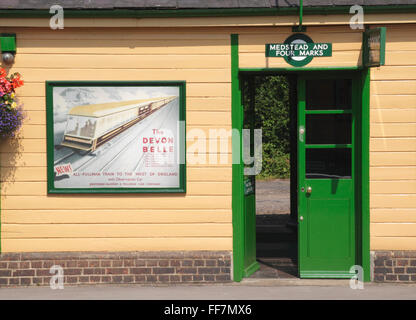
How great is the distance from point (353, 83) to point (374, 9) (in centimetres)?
93

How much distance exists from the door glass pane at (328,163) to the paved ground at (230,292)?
1.31m

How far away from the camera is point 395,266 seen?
7957 mm

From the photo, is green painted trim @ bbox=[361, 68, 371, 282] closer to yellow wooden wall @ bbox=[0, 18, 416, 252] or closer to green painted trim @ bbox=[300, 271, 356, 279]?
yellow wooden wall @ bbox=[0, 18, 416, 252]

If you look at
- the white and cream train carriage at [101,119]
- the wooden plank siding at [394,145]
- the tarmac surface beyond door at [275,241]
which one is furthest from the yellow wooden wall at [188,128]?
the tarmac surface beyond door at [275,241]

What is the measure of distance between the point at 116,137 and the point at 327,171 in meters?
2.64

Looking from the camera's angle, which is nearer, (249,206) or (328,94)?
(328,94)

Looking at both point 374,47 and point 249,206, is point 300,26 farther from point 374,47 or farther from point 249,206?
point 249,206

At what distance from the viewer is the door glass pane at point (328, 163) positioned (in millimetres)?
8102

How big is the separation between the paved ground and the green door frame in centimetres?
36

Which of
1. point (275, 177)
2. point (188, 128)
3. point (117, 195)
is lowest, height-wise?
point (275, 177)

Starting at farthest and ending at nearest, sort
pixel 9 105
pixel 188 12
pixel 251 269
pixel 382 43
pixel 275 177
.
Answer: pixel 275 177 < pixel 251 269 < pixel 188 12 < pixel 9 105 < pixel 382 43

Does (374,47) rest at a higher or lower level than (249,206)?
higher

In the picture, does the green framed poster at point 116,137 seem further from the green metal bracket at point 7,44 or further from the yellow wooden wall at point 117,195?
the green metal bracket at point 7,44

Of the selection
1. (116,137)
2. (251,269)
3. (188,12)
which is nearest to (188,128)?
(116,137)
